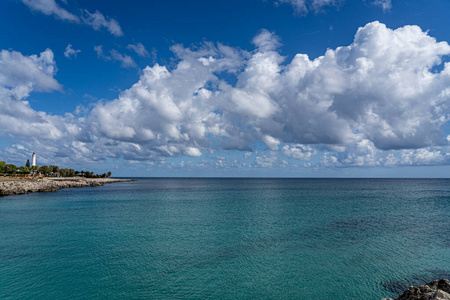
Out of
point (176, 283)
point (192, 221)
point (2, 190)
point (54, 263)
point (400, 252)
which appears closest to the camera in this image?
point (176, 283)

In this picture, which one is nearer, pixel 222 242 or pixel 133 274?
pixel 133 274

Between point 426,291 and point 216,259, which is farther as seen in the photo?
point 216,259

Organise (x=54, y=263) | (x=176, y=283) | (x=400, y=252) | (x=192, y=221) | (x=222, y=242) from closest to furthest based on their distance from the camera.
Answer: (x=176, y=283) < (x=54, y=263) < (x=400, y=252) < (x=222, y=242) < (x=192, y=221)

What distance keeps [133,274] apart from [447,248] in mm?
30290

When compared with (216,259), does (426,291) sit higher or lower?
higher

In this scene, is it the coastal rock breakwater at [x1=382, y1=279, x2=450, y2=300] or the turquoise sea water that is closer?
the coastal rock breakwater at [x1=382, y1=279, x2=450, y2=300]

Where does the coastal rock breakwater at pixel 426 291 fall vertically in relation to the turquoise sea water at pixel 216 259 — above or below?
above

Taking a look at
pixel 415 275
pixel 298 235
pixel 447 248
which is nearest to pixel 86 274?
pixel 298 235

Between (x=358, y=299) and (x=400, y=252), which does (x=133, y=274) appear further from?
(x=400, y=252)

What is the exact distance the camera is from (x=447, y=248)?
1016 inches

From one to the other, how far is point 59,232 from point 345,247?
32702 mm

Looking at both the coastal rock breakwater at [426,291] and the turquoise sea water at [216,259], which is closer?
the coastal rock breakwater at [426,291]

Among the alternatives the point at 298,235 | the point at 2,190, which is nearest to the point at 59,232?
the point at 298,235

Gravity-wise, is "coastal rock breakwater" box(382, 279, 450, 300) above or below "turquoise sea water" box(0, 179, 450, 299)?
above
